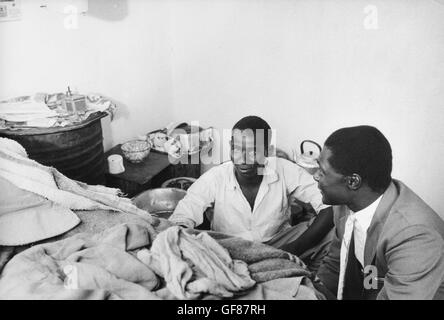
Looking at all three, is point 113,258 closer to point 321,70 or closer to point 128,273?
point 128,273

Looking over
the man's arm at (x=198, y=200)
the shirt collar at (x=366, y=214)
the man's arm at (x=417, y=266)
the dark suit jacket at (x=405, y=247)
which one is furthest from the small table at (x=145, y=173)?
the man's arm at (x=417, y=266)

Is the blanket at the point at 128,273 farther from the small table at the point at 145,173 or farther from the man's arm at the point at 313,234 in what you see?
the small table at the point at 145,173

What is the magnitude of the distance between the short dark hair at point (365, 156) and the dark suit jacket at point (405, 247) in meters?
0.07

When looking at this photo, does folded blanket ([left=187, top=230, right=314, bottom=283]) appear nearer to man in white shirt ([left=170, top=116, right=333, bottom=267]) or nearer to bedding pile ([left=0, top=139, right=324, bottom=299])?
bedding pile ([left=0, top=139, right=324, bottom=299])

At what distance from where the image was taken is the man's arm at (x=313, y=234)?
1899mm

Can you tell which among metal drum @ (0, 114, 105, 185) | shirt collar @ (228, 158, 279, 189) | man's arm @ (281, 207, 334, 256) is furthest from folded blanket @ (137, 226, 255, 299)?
metal drum @ (0, 114, 105, 185)

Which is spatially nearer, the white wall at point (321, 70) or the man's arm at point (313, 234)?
the man's arm at point (313, 234)

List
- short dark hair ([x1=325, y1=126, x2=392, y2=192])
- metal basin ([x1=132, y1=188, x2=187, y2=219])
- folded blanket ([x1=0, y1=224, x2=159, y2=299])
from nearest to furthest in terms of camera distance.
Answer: folded blanket ([x1=0, y1=224, x2=159, y2=299])
short dark hair ([x1=325, y1=126, x2=392, y2=192])
metal basin ([x1=132, y1=188, x2=187, y2=219])

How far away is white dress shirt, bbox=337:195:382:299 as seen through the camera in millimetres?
1497

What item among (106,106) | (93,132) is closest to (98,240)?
(93,132)

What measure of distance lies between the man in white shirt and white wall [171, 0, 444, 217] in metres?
1.11

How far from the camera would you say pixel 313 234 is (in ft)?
6.35

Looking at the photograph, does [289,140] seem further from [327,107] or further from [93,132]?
[93,132]
